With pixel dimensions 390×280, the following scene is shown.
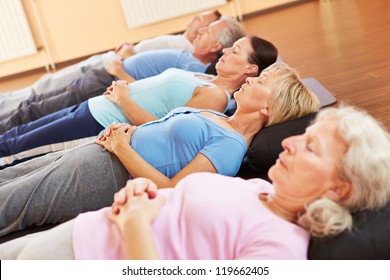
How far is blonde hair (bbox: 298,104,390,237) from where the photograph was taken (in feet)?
3.58

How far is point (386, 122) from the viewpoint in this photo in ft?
6.98

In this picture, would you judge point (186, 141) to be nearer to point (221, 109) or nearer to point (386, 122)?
point (221, 109)

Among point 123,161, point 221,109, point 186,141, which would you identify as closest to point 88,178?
point 123,161

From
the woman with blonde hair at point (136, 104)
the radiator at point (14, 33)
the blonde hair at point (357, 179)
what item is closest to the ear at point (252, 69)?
the woman with blonde hair at point (136, 104)

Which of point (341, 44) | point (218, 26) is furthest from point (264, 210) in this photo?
point (341, 44)

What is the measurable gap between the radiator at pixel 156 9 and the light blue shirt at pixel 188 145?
3.69 meters

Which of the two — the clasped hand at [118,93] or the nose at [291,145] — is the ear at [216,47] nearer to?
the clasped hand at [118,93]

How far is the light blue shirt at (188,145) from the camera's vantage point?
1.68m

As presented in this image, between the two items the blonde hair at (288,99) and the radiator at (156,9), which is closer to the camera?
the blonde hair at (288,99)

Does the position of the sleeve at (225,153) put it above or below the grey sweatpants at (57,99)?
below

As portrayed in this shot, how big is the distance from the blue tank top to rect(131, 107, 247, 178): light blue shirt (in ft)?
1.46

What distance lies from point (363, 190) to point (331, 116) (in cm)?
21

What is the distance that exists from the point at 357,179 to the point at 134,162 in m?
0.83

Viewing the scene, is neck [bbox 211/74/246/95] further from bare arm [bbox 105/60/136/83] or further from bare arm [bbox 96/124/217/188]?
bare arm [bbox 96/124/217/188]
